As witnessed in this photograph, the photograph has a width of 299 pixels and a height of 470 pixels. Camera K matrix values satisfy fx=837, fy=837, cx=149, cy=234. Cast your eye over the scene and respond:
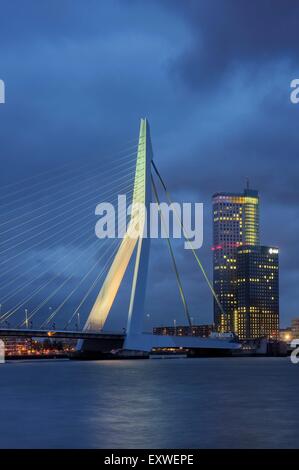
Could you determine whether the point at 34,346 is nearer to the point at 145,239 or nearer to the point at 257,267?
the point at 257,267

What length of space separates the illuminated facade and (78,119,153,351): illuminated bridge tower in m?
129

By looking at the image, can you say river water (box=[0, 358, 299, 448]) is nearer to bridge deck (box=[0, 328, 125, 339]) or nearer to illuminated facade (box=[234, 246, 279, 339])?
bridge deck (box=[0, 328, 125, 339])

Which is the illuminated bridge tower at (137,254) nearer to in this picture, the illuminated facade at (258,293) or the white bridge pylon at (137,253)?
the white bridge pylon at (137,253)

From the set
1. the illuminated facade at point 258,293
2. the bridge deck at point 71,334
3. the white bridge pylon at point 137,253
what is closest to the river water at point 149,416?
the white bridge pylon at point 137,253

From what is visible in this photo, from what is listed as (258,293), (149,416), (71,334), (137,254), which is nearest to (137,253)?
(137,254)

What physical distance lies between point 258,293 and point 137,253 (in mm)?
135436

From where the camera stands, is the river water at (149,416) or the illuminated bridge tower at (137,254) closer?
the river water at (149,416)

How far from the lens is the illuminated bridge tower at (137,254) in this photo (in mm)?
61844

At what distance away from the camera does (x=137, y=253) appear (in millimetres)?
62188

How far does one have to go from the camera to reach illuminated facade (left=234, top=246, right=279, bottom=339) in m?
194

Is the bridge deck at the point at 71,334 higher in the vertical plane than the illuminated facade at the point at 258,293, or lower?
lower

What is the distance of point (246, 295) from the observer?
19575 centimetres

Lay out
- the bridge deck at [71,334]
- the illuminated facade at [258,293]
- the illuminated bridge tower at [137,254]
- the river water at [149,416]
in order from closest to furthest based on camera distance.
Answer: the river water at [149,416], the illuminated bridge tower at [137,254], the bridge deck at [71,334], the illuminated facade at [258,293]
